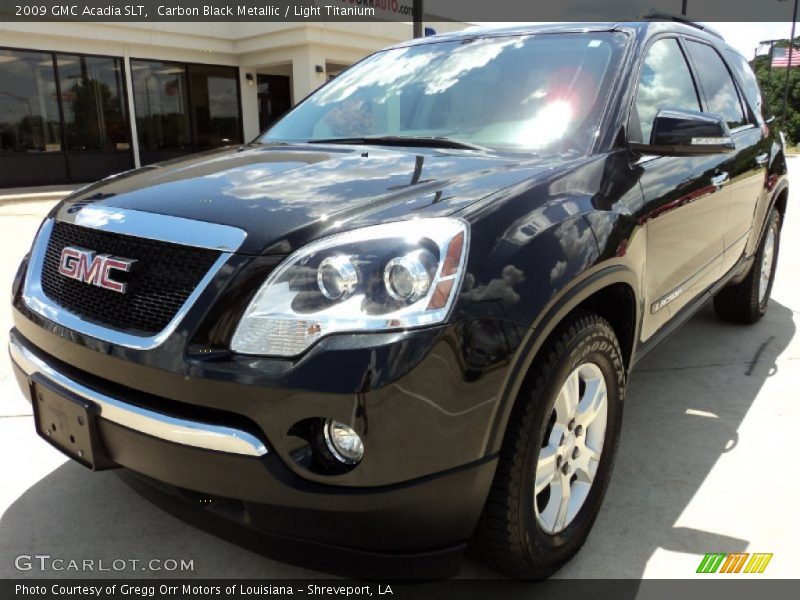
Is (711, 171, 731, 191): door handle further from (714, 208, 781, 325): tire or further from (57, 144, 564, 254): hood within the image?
(57, 144, 564, 254): hood

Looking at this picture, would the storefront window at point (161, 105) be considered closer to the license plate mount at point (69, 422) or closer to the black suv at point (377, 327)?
the black suv at point (377, 327)

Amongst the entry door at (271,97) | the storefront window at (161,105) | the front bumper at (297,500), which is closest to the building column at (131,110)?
the storefront window at (161,105)

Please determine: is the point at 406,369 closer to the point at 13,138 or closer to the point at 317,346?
the point at 317,346

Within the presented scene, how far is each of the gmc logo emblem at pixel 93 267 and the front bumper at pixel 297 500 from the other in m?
0.32

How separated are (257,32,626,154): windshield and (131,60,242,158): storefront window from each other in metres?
14.3

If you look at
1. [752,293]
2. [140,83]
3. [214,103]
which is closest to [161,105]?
[140,83]

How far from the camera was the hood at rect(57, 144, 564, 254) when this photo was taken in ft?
5.78

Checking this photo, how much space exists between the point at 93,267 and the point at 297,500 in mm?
909

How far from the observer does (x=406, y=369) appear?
155 cm

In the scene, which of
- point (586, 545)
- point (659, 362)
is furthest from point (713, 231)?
point (586, 545)

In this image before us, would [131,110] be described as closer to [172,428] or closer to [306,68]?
[306,68]

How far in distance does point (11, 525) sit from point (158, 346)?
135 centimetres

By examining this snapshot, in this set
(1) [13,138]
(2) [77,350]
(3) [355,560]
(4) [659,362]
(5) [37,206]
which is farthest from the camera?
(1) [13,138]

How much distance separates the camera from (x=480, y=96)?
9.07 ft
